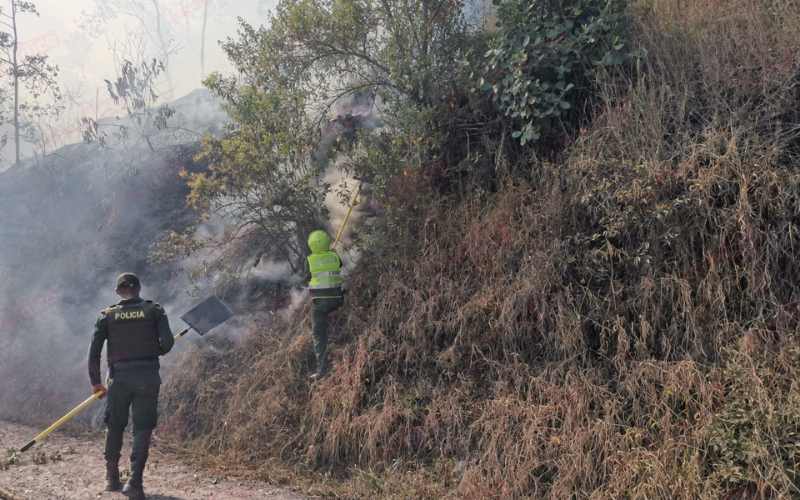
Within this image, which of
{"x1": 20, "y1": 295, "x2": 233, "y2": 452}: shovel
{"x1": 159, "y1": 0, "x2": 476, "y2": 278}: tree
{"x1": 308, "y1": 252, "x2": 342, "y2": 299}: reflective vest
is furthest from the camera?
{"x1": 159, "y1": 0, "x2": 476, "y2": 278}: tree

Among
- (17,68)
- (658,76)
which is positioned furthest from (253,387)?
(17,68)

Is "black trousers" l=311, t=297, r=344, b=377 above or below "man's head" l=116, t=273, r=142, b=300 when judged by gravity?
below

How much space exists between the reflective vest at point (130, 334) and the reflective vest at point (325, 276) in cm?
179

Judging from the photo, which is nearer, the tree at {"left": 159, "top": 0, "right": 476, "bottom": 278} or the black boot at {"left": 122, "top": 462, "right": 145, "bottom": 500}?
the black boot at {"left": 122, "top": 462, "right": 145, "bottom": 500}

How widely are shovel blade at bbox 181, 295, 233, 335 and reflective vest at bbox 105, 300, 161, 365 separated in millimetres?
1442

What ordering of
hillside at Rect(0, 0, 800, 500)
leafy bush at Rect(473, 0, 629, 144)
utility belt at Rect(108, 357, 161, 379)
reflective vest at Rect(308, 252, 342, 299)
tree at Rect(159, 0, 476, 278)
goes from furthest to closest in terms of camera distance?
tree at Rect(159, 0, 476, 278) → reflective vest at Rect(308, 252, 342, 299) → leafy bush at Rect(473, 0, 629, 144) → utility belt at Rect(108, 357, 161, 379) → hillside at Rect(0, 0, 800, 500)

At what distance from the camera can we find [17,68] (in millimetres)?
12359

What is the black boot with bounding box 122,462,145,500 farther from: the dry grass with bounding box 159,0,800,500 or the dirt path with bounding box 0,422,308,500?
the dry grass with bounding box 159,0,800,500

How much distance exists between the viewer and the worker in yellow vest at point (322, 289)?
580cm

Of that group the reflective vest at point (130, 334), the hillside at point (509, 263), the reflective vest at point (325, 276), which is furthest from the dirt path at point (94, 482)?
the reflective vest at point (325, 276)

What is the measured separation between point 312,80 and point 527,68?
10.3 ft

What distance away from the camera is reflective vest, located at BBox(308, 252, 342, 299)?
5.85 metres

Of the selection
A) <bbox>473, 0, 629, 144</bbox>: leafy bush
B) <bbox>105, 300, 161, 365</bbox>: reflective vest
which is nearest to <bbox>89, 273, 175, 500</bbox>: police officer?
<bbox>105, 300, 161, 365</bbox>: reflective vest

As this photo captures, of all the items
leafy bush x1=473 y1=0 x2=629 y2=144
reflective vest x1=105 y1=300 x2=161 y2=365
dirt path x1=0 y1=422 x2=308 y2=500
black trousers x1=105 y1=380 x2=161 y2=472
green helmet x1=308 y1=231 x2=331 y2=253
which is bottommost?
dirt path x1=0 y1=422 x2=308 y2=500
